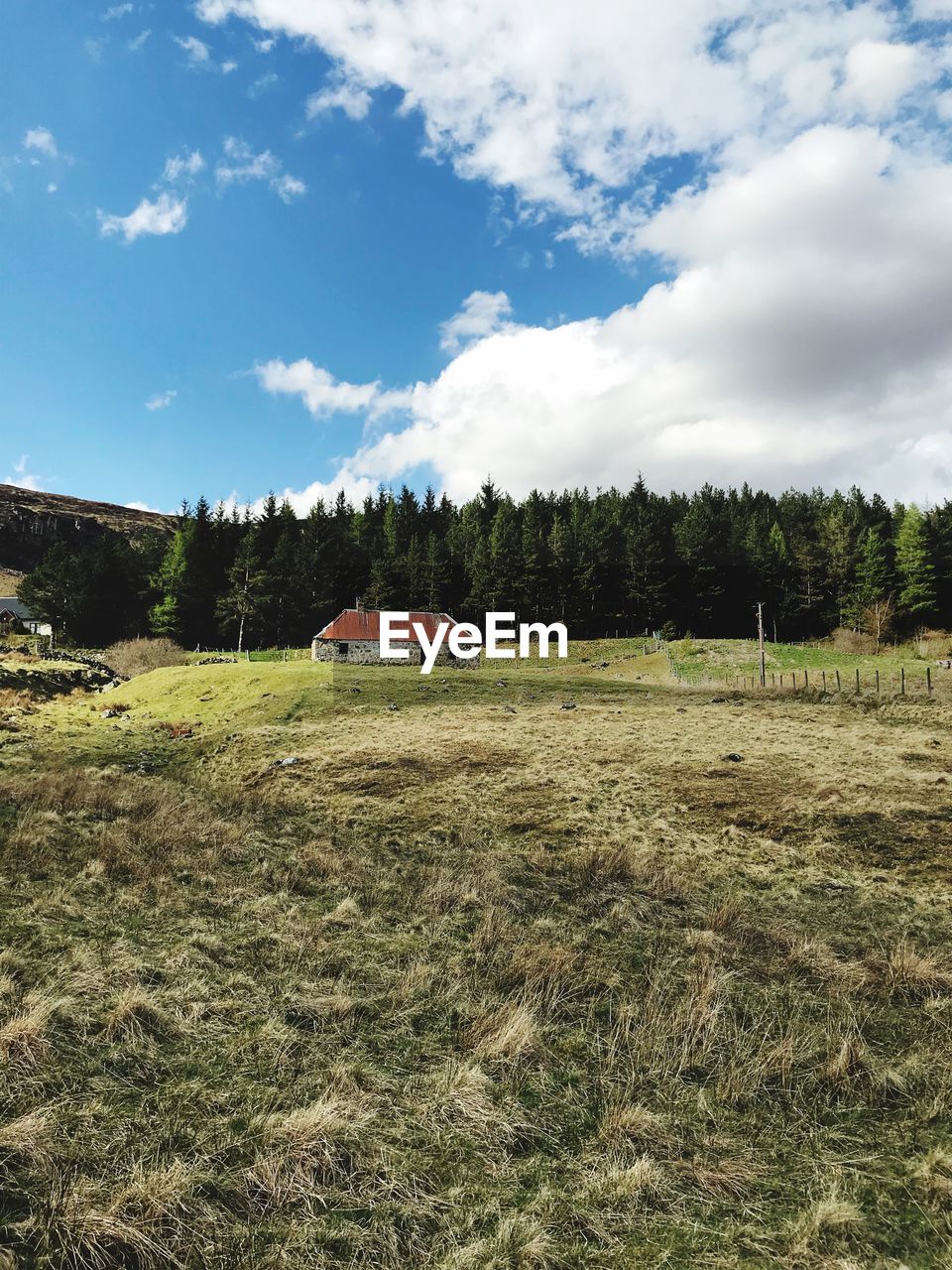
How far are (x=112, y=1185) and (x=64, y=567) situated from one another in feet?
272

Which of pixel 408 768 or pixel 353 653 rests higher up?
pixel 353 653

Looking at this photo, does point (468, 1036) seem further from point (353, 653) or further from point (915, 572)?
point (915, 572)

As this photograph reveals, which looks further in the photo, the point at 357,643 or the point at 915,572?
the point at 915,572

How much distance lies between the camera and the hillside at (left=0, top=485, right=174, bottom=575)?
415 ft

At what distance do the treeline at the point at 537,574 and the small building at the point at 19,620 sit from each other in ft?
12.9

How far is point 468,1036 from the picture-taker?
6.17 m

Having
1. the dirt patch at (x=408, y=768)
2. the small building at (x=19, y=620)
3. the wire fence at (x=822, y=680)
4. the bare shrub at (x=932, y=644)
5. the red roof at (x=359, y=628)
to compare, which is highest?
the small building at (x=19, y=620)

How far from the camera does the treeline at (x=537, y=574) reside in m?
73.6

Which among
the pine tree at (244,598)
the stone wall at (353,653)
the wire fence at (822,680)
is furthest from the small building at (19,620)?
the wire fence at (822,680)

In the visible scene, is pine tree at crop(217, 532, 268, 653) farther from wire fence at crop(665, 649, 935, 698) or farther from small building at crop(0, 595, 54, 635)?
wire fence at crop(665, 649, 935, 698)

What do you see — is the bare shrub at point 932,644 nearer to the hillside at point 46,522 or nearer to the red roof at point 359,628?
the red roof at point 359,628

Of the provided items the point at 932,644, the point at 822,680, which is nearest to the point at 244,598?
the point at 822,680

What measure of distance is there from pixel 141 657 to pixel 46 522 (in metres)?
106

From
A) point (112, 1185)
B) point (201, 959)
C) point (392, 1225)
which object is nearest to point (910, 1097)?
point (392, 1225)
